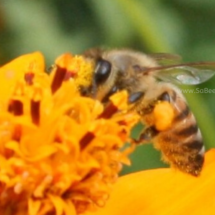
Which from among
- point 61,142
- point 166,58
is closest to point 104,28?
point 166,58

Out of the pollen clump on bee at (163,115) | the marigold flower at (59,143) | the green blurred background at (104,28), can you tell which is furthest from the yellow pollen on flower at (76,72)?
the green blurred background at (104,28)

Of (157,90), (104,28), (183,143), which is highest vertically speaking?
(157,90)

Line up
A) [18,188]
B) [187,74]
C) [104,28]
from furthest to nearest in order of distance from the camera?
[104,28]
[187,74]
[18,188]

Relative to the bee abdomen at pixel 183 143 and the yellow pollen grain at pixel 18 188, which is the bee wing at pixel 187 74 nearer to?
the bee abdomen at pixel 183 143

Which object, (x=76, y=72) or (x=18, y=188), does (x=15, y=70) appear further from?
(x=18, y=188)

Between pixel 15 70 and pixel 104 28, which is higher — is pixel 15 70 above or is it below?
above

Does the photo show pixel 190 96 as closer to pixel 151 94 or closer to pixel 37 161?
pixel 151 94

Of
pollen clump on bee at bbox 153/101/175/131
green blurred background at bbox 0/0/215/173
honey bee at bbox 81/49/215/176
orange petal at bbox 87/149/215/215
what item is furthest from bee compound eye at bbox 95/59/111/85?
green blurred background at bbox 0/0/215/173

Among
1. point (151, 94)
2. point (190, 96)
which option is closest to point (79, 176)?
point (151, 94)
